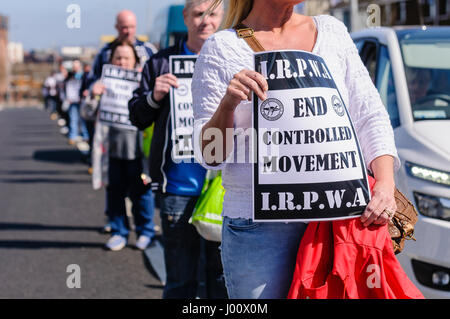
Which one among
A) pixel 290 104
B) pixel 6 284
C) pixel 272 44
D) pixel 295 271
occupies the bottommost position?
pixel 6 284

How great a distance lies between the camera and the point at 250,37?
2314 mm

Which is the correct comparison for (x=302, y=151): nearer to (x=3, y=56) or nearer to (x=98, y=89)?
(x=98, y=89)

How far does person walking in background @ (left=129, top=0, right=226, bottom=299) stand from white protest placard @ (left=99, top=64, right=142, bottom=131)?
8.29ft

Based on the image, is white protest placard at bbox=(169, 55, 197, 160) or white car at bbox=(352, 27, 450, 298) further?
white car at bbox=(352, 27, 450, 298)

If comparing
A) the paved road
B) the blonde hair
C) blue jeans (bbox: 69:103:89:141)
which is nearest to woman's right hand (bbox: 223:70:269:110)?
the blonde hair

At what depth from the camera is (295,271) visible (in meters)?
2.16

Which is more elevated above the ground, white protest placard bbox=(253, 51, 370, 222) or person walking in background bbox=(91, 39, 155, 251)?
white protest placard bbox=(253, 51, 370, 222)

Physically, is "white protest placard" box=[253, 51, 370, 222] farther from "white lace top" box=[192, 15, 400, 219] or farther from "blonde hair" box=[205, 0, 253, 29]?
"blonde hair" box=[205, 0, 253, 29]

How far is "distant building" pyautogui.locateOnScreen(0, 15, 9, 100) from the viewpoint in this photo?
11175 cm

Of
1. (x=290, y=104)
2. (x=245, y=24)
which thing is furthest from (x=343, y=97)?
(x=245, y=24)

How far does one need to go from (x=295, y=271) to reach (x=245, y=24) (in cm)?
81

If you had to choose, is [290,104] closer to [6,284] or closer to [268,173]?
[268,173]

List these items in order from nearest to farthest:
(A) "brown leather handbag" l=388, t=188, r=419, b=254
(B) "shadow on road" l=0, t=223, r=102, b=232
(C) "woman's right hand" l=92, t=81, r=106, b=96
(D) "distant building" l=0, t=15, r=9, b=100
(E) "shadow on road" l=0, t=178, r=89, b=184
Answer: (A) "brown leather handbag" l=388, t=188, r=419, b=254 < (C) "woman's right hand" l=92, t=81, r=106, b=96 < (B) "shadow on road" l=0, t=223, r=102, b=232 < (E) "shadow on road" l=0, t=178, r=89, b=184 < (D) "distant building" l=0, t=15, r=9, b=100

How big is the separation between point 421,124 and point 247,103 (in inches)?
106
